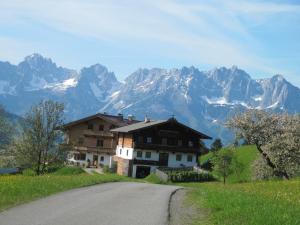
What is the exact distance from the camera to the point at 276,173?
59625mm

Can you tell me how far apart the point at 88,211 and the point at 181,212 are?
4104 mm

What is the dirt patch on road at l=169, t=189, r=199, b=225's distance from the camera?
19.4 m

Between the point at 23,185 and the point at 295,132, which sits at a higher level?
the point at 295,132

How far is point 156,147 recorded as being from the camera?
8681 centimetres

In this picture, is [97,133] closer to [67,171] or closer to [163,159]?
[163,159]

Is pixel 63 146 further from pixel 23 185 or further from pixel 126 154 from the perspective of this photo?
pixel 23 185

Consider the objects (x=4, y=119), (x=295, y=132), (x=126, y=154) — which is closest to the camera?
(x=295, y=132)

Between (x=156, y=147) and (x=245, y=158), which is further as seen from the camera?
(x=245, y=158)

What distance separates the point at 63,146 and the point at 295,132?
26127mm

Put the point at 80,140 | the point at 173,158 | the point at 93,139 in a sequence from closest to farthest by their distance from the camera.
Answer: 1. the point at 173,158
2. the point at 93,139
3. the point at 80,140

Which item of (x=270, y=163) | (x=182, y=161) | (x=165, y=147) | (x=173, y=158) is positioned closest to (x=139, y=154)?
(x=165, y=147)

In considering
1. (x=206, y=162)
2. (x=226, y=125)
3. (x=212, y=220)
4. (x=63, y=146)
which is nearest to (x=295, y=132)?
(x=226, y=125)

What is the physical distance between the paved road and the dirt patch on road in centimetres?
33

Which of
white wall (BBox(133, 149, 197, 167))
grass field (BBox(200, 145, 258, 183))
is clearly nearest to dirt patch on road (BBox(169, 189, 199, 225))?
grass field (BBox(200, 145, 258, 183))
